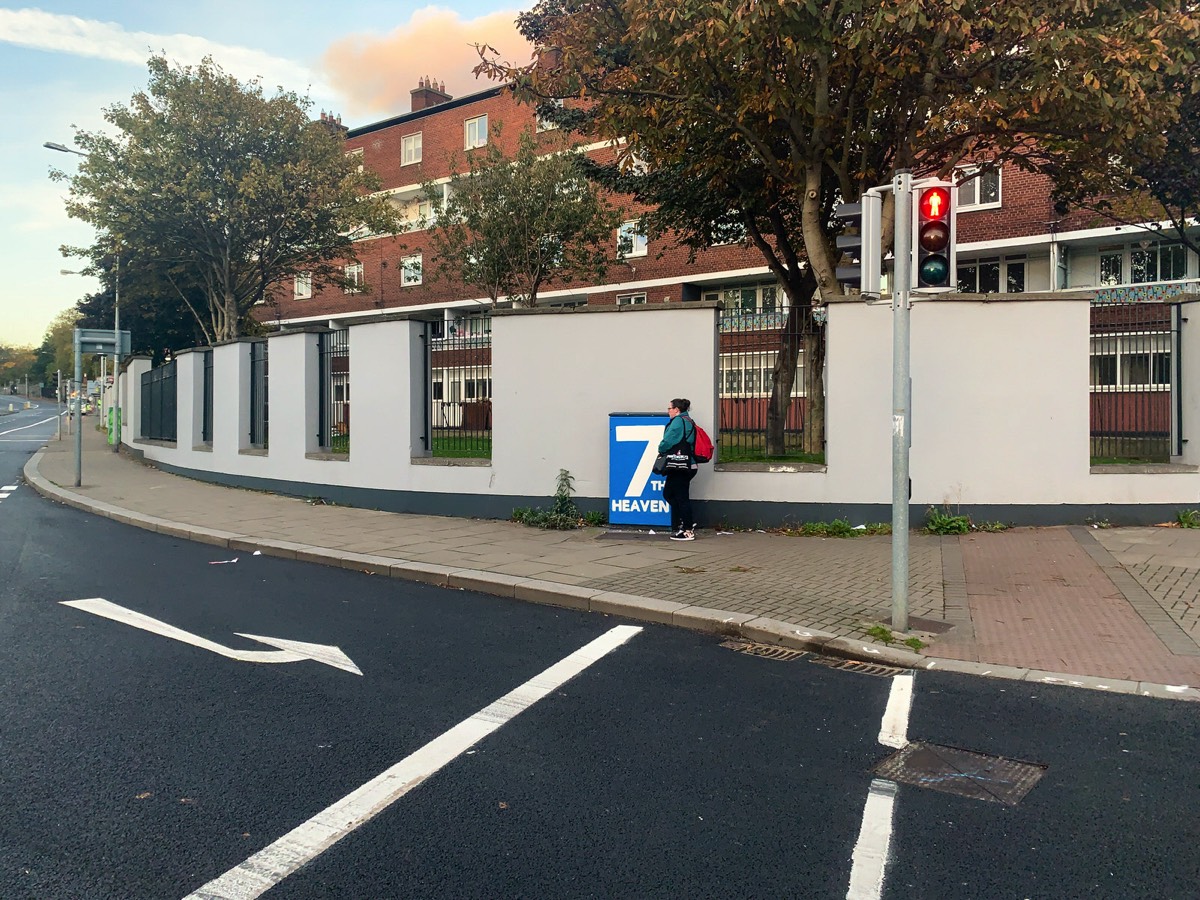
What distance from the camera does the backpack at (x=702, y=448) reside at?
10547 mm

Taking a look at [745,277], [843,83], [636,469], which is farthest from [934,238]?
[745,277]

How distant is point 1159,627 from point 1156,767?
8.91 ft

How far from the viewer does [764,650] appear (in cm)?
622

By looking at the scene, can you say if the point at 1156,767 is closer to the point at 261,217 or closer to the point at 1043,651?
the point at 1043,651

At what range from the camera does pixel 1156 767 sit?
409cm

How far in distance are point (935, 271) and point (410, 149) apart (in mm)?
42730

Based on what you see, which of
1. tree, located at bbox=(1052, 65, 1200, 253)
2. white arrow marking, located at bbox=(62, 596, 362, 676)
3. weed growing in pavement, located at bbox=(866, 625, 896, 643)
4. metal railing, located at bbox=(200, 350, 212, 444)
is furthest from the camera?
metal railing, located at bbox=(200, 350, 212, 444)

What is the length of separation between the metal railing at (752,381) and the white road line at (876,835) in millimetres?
7250

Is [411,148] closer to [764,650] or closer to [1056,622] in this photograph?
[764,650]

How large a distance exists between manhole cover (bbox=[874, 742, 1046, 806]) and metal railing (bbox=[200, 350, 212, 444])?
1807cm

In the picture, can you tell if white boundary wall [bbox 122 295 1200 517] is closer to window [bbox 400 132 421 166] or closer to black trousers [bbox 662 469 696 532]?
black trousers [bbox 662 469 696 532]

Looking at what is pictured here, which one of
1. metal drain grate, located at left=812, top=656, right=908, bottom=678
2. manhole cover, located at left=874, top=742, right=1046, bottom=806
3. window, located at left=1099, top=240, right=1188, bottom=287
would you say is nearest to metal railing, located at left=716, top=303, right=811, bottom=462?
metal drain grate, located at left=812, top=656, right=908, bottom=678

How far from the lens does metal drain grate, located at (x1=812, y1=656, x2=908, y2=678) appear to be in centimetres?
569

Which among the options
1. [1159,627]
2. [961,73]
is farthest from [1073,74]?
[1159,627]
